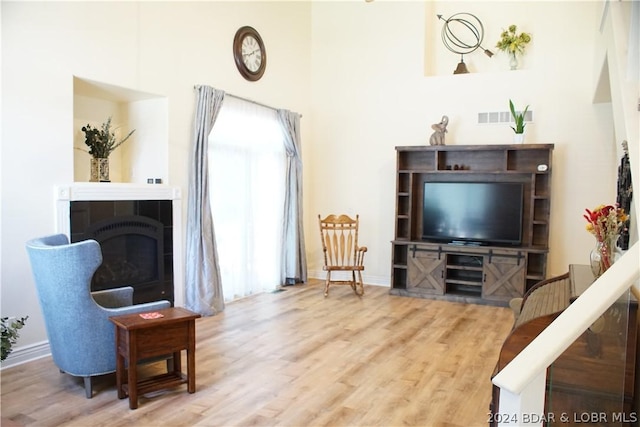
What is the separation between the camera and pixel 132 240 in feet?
14.4

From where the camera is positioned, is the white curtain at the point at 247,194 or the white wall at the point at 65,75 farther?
the white curtain at the point at 247,194

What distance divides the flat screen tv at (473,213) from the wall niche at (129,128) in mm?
3292

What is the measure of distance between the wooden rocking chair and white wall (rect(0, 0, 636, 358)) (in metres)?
0.36

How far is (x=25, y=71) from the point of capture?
3.48 metres

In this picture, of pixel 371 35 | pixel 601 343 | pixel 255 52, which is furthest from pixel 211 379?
pixel 371 35

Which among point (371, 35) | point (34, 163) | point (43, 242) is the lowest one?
point (43, 242)

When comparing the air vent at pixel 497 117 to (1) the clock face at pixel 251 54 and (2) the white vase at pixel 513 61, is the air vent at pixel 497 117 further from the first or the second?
(1) the clock face at pixel 251 54

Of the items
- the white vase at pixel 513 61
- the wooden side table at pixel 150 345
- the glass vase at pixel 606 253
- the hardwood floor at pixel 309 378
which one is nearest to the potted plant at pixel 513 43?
the white vase at pixel 513 61

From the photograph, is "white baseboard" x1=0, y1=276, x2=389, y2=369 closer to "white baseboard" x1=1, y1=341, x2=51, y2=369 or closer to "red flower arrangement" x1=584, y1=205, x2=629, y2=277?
"white baseboard" x1=1, y1=341, x2=51, y2=369

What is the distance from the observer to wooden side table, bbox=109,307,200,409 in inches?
111

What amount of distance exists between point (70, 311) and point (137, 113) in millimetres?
2539

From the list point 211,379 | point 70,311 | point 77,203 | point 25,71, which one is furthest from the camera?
point 77,203

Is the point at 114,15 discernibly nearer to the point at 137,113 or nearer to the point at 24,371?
the point at 137,113

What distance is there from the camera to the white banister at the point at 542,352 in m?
1.22
